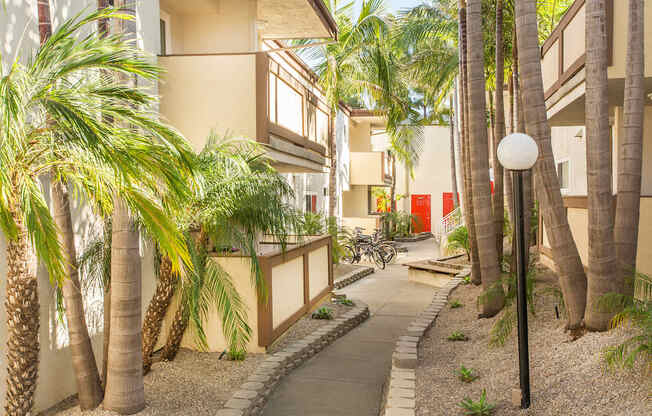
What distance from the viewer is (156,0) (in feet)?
28.9

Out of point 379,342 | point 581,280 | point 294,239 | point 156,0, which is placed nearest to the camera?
point 581,280

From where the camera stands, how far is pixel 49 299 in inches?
248

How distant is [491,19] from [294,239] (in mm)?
7420

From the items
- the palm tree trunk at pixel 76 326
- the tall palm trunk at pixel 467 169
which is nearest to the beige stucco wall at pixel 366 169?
the tall palm trunk at pixel 467 169

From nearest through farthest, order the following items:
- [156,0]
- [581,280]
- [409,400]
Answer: [409,400] < [581,280] < [156,0]

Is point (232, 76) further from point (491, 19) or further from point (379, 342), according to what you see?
point (491, 19)

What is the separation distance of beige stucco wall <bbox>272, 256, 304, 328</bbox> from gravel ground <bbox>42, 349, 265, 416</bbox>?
0.98 metres

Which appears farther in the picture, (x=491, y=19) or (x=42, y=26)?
(x=491, y=19)

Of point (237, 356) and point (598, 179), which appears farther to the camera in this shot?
point (237, 356)

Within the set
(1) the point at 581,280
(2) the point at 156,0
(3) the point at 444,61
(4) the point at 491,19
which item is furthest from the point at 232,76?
(3) the point at 444,61

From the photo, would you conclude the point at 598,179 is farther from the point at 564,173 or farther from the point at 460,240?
the point at 564,173

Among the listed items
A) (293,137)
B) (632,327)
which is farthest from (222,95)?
→ (632,327)

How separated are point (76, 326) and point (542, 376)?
16.0 feet

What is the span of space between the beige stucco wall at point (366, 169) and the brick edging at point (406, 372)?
58.9ft
